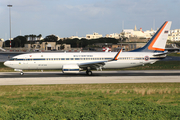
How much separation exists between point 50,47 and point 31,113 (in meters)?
171

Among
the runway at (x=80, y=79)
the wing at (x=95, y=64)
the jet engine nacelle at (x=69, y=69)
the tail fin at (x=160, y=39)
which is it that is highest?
the tail fin at (x=160, y=39)

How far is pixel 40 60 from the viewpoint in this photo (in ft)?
124

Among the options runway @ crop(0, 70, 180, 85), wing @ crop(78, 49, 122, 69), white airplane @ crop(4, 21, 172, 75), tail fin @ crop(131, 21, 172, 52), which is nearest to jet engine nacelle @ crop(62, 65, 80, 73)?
white airplane @ crop(4, 21, 172, 75)

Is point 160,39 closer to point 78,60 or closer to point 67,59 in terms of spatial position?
point 78,60

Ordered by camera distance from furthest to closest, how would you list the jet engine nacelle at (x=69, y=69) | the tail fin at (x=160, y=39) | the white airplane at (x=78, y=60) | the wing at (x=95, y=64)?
the tail fin at (x=160, y=39), the white airplane at (x=78, y=60), the wing at (x=95, y=64), the jet engine nacelle at (x=69, y=69)

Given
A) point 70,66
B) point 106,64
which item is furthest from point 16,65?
point 106,64

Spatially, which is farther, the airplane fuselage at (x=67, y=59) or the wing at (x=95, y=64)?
the airplane fuselage at (x=67, y=59)

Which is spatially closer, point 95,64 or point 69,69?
point 69,69

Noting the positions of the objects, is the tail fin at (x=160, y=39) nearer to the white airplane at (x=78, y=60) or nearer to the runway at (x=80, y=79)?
the white airplane at (x=78, y=60)

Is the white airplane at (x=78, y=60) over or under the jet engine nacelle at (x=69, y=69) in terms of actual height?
over

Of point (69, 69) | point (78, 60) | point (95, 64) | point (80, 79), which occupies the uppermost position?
point (78, 60)

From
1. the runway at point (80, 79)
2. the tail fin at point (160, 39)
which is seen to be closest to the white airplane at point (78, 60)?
the tail fin at point (160, 39)

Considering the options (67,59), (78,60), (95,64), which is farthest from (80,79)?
(67,59)

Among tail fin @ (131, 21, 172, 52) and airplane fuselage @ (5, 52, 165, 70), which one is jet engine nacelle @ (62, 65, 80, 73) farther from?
tail fin @ (131, 21, 172, 52)
